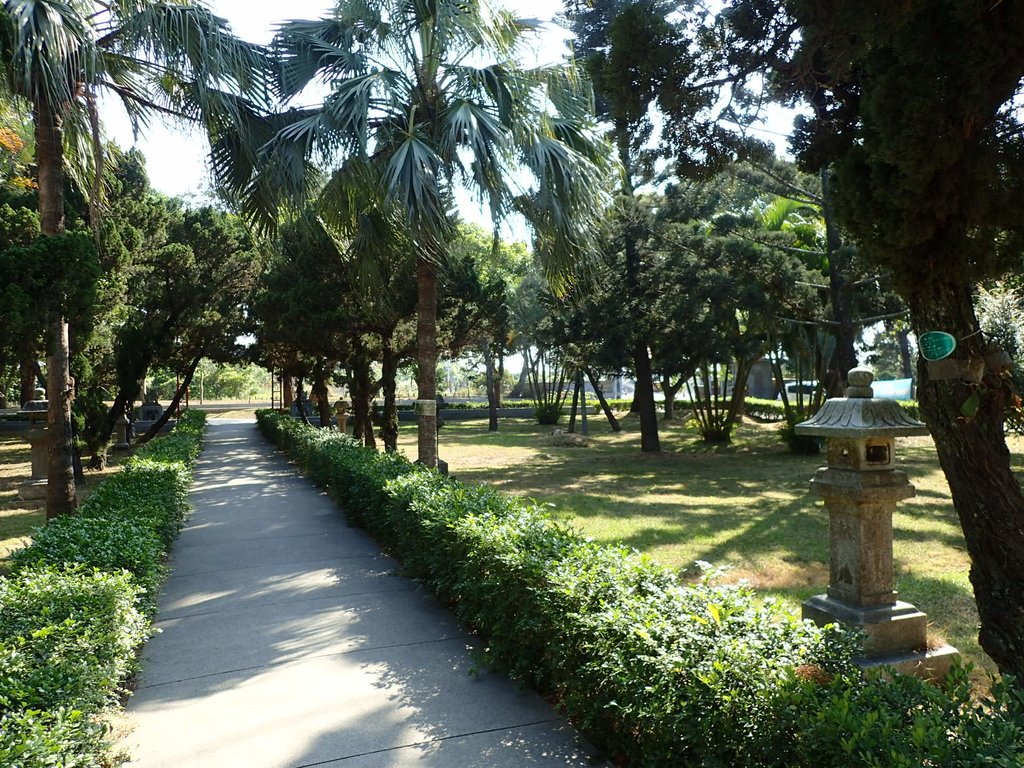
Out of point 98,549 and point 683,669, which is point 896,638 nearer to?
point 683,669

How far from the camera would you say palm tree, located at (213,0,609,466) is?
7.77 m

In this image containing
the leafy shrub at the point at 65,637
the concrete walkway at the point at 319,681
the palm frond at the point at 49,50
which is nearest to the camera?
the leafy shrub at the point at 65,637

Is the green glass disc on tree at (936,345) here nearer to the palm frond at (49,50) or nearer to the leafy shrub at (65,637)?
the leafy shrub at (65,637)

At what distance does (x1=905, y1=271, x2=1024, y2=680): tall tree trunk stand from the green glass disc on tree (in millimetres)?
98

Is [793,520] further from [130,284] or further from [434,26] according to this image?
[130,284]

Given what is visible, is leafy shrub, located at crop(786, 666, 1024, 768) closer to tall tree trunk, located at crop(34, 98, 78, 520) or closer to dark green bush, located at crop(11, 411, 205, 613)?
dark green bush, located at crop(11, 411, 205, 613)

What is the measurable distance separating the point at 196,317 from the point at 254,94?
10.7 metres

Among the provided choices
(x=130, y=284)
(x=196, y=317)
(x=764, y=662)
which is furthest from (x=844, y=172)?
(x=196, y=317)

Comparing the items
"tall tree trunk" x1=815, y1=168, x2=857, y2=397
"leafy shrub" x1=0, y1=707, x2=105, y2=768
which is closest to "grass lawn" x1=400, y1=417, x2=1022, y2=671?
"tall tree trunk" x1=815, y1=168, x2=857, y2=397

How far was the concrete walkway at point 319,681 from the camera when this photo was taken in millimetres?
3500

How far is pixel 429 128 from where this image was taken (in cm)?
892

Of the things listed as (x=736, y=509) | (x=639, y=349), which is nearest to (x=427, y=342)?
(x=736, y=509)

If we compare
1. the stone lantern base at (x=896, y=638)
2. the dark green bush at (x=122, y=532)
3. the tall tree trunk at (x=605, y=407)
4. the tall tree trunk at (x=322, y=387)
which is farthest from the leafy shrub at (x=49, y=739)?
the tall tree trunk at (x=605, y=407)

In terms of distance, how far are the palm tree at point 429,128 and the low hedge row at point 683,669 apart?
385cm
